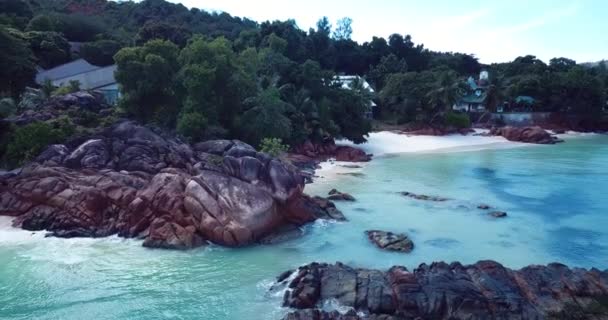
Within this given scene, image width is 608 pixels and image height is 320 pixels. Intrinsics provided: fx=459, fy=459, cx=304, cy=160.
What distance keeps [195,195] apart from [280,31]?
154ft

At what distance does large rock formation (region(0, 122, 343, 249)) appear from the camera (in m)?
22.7

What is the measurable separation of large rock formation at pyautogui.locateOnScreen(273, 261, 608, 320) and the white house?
38.6 m

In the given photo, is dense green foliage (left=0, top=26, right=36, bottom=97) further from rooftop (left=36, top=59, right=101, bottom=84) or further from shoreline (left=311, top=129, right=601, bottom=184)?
shoreline (left=311, top=129, right=601, bottom=184)

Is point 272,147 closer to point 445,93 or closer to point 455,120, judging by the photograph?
point 445,93

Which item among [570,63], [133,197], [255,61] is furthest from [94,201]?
[570,63]

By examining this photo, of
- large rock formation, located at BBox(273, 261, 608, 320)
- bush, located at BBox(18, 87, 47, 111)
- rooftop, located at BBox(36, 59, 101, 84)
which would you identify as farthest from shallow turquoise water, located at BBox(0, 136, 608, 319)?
rooftop, located at BBox(36, 59, 101, 84)

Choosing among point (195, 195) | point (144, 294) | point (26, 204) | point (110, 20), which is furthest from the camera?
point (110, 20)

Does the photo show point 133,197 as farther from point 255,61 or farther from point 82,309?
point 255,61

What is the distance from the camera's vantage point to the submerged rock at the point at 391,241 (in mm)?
22172

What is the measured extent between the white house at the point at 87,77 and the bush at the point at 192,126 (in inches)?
768

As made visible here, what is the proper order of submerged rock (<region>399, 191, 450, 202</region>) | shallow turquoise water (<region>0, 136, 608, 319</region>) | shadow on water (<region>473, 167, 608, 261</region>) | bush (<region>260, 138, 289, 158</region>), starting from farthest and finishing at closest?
bush (<region>260, 138, 289, 158</region>) < submerged rock (<region>399, 191, 450, 202</region>) < shadow on water (<region>473, 167, 608, 261</region>) < shallow turquoise water (<region>0, 136, 608, 319</region>)

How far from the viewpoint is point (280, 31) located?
65500mm

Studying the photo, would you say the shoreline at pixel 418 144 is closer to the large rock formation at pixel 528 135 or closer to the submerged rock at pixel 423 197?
the large rock formation at pixel 528 135

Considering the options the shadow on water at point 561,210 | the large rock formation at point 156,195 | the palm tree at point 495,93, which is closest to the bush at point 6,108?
the large rock formation at point 156,195
